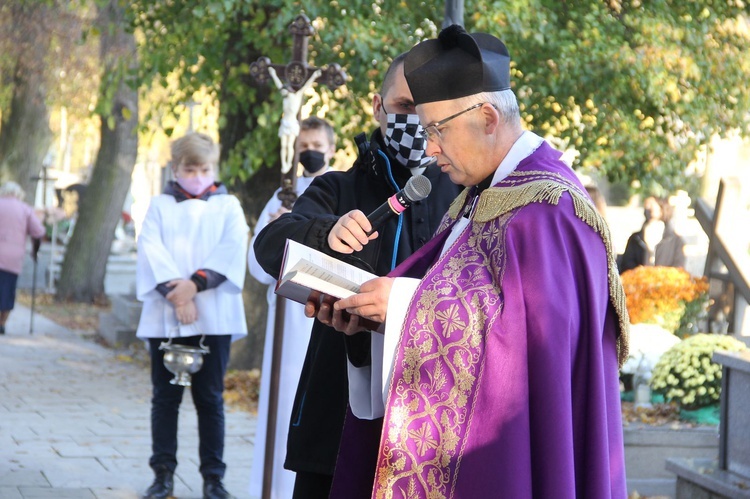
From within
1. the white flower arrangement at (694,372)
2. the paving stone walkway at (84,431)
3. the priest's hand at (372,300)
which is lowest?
the paving stone walkway at (84,431)

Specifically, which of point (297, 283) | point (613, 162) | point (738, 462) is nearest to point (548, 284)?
point (297, 283)

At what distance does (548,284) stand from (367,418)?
29.6 inches

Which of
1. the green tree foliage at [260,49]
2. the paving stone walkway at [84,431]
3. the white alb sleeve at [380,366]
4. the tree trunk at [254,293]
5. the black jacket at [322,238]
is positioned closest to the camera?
the white alb sleeve at [380,366]

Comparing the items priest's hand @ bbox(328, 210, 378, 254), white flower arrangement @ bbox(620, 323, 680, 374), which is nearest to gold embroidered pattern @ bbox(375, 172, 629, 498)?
priest's hand @ bbox(328, 210, 378, 254)

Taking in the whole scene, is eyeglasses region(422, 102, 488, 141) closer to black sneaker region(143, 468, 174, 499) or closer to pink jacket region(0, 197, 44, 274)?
black sneaker region(143, 468, 174, 499)

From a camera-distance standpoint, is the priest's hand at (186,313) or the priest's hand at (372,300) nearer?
the priest's hand at (372,300)

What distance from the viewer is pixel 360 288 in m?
2.95

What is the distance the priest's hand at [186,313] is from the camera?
6.53 metres

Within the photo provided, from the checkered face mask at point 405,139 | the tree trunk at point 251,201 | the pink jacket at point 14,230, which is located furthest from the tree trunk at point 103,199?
the checkered face mask at point 405,139

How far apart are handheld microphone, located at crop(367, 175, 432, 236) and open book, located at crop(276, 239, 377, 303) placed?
17 cm

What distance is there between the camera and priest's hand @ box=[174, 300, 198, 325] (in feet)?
21.4

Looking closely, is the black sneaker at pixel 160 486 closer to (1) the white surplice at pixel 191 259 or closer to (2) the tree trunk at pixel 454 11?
(1) the white surplice at pixel 191 259

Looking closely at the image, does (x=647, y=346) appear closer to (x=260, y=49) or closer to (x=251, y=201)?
(x=260, y=49)

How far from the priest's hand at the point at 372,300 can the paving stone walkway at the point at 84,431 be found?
14.2 ft
